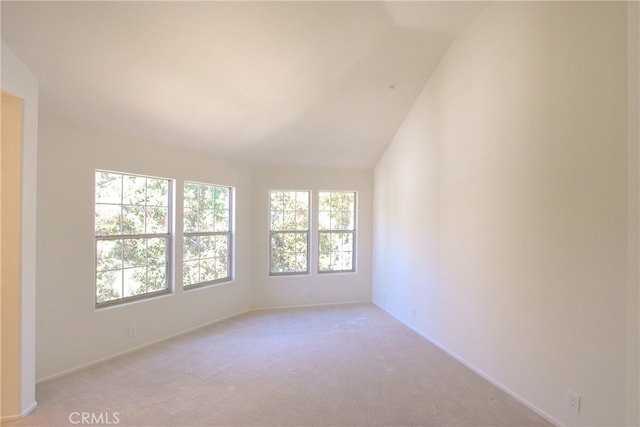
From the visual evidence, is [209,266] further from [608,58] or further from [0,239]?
[608,58]

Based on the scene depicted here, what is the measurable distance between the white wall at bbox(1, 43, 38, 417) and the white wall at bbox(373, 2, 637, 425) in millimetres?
3695

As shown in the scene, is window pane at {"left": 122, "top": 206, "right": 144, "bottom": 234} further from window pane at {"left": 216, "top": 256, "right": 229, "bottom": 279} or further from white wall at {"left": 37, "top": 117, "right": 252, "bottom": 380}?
window pane at {"left": 216, "top": 256, "right": 229, "bottom": 279}

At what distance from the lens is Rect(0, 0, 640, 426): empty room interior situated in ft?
6.68

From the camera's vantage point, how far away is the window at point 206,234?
4.10 meters

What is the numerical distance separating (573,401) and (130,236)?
4112mm

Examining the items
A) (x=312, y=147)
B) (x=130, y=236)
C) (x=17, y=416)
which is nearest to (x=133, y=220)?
(x=130, y=236)

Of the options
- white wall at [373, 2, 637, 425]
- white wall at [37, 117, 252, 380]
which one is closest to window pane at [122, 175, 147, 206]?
white wall at [37, 117, 252, 380]

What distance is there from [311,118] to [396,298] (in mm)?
2844

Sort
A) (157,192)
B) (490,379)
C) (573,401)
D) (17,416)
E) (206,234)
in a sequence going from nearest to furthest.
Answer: (573,401)
(17,416)
(490,379)
(157,192)
(206,234)

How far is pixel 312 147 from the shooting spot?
4.69m

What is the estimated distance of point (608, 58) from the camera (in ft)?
6.21

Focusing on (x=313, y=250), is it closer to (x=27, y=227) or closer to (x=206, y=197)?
(x=206, y=197)

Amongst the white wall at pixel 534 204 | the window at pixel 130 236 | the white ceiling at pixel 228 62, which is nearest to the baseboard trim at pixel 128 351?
the window at pixel 130 236

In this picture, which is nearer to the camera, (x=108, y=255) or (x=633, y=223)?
(x=633, y=223)
